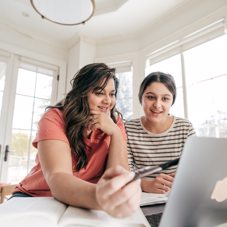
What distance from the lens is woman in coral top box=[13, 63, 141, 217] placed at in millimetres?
381

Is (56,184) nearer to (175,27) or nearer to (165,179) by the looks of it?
(165,179)

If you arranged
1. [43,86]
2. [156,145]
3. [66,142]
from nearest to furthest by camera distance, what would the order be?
[66,142] < [156,145] < [43,86]

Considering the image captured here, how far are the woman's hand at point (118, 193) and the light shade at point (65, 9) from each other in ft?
4.62

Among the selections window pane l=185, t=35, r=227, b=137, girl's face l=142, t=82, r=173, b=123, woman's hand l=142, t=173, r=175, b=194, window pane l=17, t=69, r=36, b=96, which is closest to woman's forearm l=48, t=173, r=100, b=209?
woman's hand l=142, t=173, r=175, b=194

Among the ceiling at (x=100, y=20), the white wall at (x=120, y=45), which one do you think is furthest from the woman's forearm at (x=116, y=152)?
the ceiling at (x=100, y=20)

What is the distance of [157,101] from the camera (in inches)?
51.4

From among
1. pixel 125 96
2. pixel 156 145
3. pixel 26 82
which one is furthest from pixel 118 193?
pixel 26 82

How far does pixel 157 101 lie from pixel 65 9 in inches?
37.9

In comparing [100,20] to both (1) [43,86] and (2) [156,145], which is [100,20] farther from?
(2) [156,145]

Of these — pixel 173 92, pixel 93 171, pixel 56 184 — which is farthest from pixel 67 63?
pixel 56 184

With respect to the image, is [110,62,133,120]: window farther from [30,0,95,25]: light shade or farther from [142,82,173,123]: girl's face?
[142,82,173,123]: girl's face

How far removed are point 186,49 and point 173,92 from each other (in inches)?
48.8

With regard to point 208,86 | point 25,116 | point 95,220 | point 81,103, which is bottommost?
point 95,220

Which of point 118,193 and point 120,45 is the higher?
point 120,45
